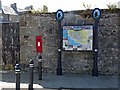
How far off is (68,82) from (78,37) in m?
2.30

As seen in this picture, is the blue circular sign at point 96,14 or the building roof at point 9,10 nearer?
the blue circular sign at point 96,14

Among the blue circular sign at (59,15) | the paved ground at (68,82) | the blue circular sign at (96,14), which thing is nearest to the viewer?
the paved ground at (68,82)

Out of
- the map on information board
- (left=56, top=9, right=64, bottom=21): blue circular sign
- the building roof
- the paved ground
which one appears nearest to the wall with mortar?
the map on information board

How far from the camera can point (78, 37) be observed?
975 cm

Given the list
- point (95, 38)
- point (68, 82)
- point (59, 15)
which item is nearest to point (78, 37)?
point (95, 38)

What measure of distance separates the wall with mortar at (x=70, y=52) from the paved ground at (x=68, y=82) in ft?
1.85

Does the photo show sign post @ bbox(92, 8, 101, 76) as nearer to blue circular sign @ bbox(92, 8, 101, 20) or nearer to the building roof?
blue circular sign @ bbox(92, 8, 101, 20)

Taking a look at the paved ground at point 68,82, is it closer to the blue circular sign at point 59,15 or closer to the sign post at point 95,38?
the sign post at point 95,38

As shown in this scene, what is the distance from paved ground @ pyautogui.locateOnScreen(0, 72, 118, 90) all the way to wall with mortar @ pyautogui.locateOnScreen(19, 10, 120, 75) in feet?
1.85

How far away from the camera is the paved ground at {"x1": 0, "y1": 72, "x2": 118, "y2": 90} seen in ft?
25.5

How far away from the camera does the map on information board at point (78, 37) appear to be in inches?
378

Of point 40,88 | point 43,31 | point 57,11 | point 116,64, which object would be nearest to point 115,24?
point 116,64

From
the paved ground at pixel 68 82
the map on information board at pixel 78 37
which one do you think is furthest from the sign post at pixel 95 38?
the paved ground at pixel 68 82

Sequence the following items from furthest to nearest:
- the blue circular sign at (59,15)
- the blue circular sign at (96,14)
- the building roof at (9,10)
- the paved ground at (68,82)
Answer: the building roof at (9,10)
the blue circular sign at (59,15)
the blue circular sign at (96,14)
the paved ground at (68,82)
